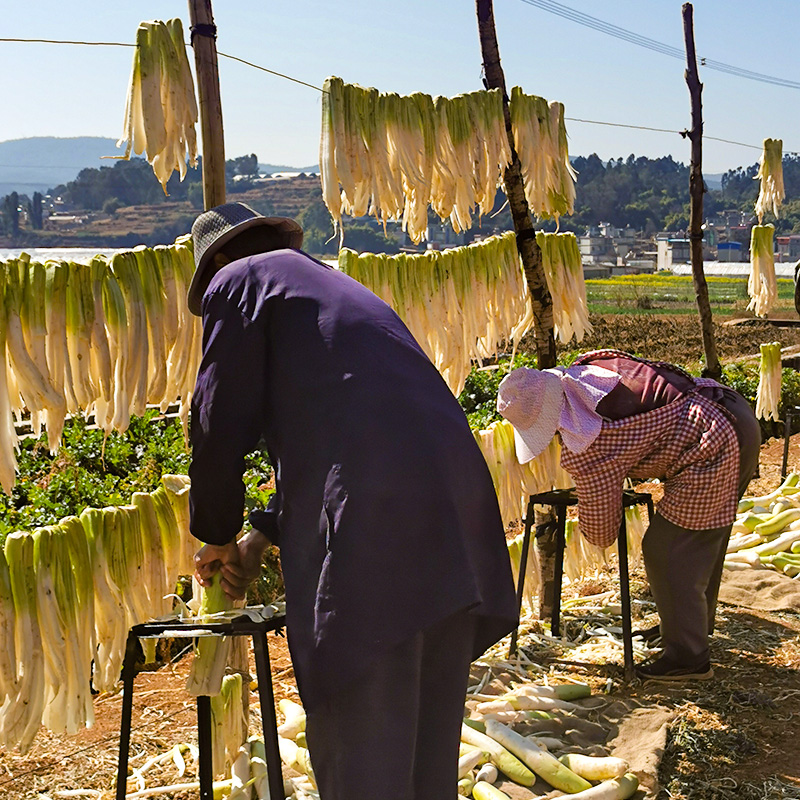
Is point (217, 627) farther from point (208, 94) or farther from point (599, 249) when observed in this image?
point (599, 249)

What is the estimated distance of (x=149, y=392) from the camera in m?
2.81

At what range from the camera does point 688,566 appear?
3580mm

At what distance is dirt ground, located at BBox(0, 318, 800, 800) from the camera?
2947 mm

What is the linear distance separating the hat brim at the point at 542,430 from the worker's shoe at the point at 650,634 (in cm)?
118

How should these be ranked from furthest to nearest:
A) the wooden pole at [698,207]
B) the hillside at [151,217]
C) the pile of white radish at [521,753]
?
the hillside at [151,217] → the wooden pole at [698,207] → the pile of white radish at [521,753]

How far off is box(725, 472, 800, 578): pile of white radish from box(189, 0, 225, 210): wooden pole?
3515mm

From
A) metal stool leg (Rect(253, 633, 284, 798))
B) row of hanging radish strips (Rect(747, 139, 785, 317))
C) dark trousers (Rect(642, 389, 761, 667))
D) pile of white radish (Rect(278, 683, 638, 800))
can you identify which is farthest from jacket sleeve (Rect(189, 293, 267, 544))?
row of hanging radish strips (Rect(747, 139, 785, 317))

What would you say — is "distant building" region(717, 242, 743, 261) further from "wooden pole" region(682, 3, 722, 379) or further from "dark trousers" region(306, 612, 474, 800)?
"dark trousers" region(306, 612, 474, 800)

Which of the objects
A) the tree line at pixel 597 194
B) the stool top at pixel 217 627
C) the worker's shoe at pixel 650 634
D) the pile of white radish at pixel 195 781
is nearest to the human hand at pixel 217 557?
the stool top at pixel 217 627

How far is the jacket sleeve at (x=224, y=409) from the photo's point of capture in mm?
1909

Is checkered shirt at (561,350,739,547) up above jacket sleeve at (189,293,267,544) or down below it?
below

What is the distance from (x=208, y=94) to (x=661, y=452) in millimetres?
1916

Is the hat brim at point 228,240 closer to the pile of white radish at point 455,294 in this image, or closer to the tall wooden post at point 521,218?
the pile of white radish at point 455,294

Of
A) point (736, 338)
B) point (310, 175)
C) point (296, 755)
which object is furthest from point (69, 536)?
point (310, 175)
